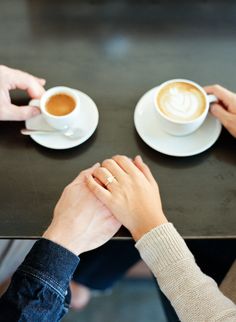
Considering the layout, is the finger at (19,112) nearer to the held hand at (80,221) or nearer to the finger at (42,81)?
the finger at (42,81)

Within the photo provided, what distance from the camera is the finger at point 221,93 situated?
94 cm

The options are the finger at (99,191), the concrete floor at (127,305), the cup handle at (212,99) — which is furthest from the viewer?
the concrete floor at (127,305)

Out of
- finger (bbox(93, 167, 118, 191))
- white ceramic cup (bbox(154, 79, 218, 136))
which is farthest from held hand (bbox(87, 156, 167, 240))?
white ceramic cup (bbox(154, 79, 218, 136))

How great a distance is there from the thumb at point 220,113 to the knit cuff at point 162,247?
286 mm

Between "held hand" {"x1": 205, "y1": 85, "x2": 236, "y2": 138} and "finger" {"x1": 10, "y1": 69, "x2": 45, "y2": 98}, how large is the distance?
0.40m

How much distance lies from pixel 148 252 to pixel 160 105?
13.3 inches

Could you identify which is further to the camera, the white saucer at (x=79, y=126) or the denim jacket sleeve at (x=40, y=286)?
the white saucer at (x=79, y=126)

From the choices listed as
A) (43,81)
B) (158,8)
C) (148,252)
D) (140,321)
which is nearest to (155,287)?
(140,321)

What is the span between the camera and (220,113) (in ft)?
3.07

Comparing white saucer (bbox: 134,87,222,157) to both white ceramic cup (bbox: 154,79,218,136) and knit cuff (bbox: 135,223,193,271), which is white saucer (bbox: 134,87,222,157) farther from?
knit cuff (bbox: 135,223,193,271)

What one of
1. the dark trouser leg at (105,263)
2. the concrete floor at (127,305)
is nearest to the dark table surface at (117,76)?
the dark trouser leg at (105,263)

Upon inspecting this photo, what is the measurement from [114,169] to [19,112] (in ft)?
0.85

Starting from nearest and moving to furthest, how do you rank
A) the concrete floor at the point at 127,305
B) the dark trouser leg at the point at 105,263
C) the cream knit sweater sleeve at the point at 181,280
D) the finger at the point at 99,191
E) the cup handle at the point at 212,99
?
the cream knit sweater sleeve at the point at 181,280 < the finger at the point at 99,191 < the cup handle at the point at 212,99 < the dark trouser leg at the point at 105,263 < the concrete floor at the point at 127,305

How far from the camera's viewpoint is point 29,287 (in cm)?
74
